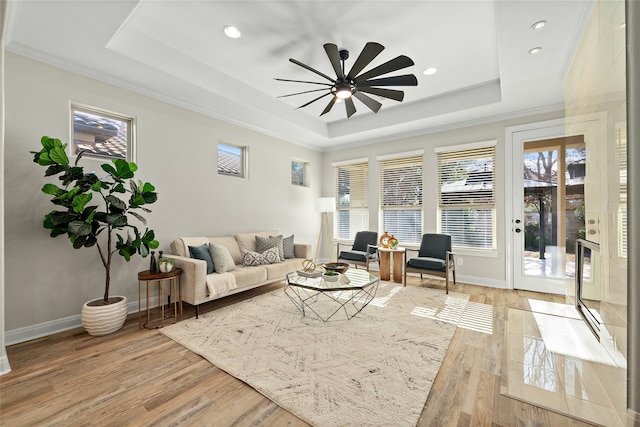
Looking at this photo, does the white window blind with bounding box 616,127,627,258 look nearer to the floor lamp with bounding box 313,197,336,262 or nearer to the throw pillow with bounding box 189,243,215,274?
the throw pillow with bounding box 189,243,215,274

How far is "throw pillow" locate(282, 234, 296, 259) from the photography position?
4.82 meters

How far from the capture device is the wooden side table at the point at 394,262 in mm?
4820

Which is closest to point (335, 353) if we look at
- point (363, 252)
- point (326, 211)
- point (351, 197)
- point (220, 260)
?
point (220, 260)

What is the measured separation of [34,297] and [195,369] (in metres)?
2.03

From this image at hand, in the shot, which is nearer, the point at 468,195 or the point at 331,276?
the point at 331,276

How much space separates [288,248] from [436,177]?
3105 mm

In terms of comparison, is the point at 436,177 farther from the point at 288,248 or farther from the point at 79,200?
the point at 79,200

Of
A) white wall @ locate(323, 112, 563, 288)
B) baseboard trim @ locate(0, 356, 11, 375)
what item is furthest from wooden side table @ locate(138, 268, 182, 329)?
white wall @ locate(323, 112, 563, 288)

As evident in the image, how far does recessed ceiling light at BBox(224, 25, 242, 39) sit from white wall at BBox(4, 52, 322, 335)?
1.56 meters

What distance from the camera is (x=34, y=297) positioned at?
2756mm

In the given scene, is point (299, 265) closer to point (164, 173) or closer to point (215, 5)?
point (164, 173)

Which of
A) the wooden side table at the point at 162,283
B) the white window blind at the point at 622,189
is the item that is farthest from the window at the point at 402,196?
the wooden side table at the point at 162,283

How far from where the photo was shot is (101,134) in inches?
130

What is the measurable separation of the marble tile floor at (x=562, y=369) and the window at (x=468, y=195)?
1894 millimetres
